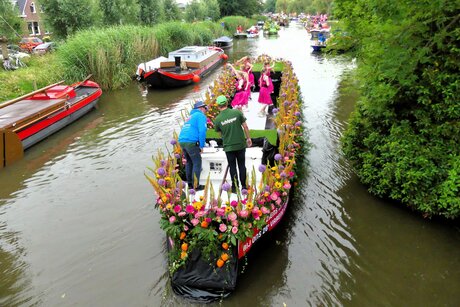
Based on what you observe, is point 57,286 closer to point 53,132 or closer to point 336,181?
point 336,181

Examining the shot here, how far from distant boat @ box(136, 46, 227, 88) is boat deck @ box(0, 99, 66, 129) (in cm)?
659

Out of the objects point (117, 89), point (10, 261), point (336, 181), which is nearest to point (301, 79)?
point (117, 89)

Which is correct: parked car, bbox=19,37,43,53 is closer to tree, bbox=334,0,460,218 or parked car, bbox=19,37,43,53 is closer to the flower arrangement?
the flower arrangement

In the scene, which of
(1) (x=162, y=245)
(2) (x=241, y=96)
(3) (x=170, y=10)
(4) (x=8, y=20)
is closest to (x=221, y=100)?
(1) (x=162, y=245)

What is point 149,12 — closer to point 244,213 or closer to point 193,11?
point 193,11

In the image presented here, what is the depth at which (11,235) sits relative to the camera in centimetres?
713

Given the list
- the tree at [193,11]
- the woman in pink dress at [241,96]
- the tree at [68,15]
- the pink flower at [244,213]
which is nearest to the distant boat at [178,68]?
the tree at [68,15]

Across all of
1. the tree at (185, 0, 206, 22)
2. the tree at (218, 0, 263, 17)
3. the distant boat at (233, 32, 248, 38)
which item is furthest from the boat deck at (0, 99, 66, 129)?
the tree at (218, 0, 263, 17)

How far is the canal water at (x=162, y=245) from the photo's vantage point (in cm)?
546

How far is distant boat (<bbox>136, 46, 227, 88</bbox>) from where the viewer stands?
1924 cm

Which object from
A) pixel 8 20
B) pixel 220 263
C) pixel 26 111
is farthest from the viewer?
pixel 8 20

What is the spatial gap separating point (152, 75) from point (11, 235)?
516 inches

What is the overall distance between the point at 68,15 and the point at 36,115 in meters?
14.0

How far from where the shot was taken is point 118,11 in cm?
2744
